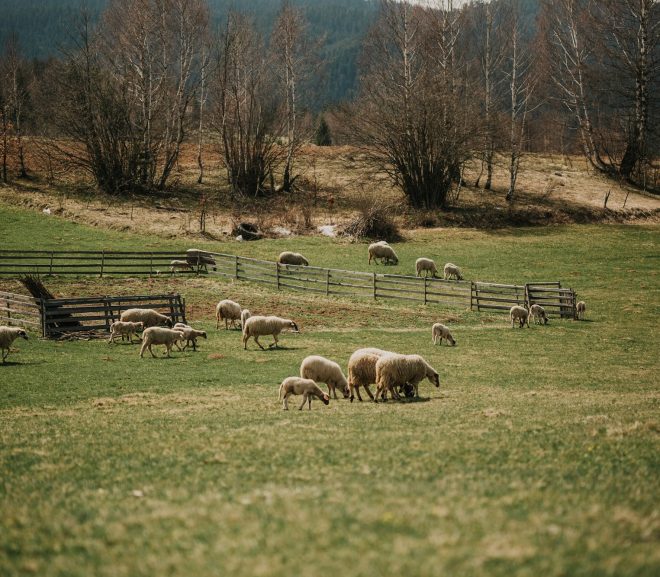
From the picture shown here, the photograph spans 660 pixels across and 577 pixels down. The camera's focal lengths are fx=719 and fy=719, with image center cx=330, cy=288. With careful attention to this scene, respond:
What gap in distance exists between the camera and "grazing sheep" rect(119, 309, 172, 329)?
80.5 feet

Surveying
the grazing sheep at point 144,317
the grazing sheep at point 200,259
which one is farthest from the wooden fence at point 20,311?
the grazing sheep at point 200,259

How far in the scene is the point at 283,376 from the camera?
712 inches

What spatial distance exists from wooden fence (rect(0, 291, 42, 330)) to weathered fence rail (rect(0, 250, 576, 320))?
7257 millimetres

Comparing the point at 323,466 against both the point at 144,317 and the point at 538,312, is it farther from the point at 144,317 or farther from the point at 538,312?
the point at 538,312

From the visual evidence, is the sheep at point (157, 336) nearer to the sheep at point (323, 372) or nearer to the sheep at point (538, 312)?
the sheep at point (323, 372)

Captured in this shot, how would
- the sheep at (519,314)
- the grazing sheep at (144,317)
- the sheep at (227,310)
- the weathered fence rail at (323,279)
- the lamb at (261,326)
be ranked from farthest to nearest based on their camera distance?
the weathered fence rail at (323,279) → the sheep at (519,314) → the sheep at (227,310) → the grazing sheep at (144,317) → the lamb at (261,326)

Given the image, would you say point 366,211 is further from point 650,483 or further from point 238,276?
point 650,483

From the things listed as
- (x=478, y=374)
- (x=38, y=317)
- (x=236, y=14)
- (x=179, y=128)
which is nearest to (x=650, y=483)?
(x=478, y=374)

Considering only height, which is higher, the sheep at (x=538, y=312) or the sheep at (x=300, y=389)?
the sheep at (x=300, y=389)

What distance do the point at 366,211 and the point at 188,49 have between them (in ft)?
74.3

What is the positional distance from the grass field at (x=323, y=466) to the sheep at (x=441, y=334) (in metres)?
0.55

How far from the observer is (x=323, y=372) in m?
15.6

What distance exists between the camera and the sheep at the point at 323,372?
51.0ft

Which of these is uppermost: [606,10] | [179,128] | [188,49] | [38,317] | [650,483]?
[606,10]
